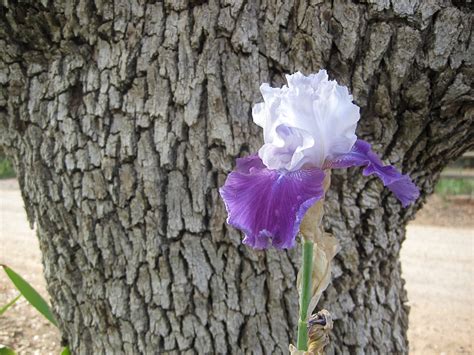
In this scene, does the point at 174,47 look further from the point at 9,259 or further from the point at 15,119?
the point at 9,259

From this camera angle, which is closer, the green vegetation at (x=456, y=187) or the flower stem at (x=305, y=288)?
the flower stem at (x=305, y=288)

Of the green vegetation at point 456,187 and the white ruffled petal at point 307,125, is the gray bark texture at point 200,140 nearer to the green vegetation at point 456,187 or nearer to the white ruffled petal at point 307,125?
the white ruffled petal at point 307,125

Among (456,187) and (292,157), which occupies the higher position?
(292,157)

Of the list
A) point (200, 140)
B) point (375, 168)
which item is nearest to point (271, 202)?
point (375, 168)

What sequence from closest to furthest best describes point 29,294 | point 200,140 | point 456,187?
point 200,140 < point 29,294 < point 456,187

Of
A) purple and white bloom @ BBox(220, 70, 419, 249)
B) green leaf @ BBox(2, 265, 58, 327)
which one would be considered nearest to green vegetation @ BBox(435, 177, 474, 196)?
green leaf @ BBox(2, 265, 58, 327)

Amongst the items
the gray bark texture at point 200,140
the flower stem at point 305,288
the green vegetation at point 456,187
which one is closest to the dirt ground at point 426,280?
the green vegetation at point 456,187

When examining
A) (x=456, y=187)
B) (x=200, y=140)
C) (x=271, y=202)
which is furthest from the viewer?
(x=456, y=187)

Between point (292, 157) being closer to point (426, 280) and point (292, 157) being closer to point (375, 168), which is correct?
point (375, 168)
